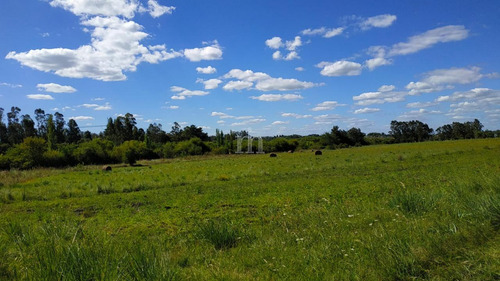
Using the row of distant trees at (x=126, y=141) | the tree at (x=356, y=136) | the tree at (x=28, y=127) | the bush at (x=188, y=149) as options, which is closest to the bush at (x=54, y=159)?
the row of distant trees at (x=126, y=141)

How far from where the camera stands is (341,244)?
531 cm

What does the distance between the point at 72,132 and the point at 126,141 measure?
51.0 metres

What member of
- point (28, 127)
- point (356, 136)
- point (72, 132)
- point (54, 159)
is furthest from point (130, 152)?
point (356, 136)

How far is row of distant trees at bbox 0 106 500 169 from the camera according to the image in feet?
211

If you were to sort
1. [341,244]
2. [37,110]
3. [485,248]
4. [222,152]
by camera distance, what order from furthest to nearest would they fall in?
[37,110]
[222,152]
[341,244]
[485,248]

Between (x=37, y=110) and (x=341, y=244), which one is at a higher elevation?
(x=37, y=110)

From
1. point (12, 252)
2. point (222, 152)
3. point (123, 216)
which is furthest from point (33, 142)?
point (12, 252)

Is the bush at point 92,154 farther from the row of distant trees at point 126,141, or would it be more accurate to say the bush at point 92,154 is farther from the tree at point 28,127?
the tree at point 28,127

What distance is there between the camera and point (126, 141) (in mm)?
86062

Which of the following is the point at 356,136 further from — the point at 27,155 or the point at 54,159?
the point at 27,155

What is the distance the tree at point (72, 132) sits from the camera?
11969 cm

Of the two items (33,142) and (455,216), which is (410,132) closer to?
(33,142)

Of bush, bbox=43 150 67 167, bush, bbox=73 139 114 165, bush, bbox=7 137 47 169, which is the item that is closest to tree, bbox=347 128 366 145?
bush, bbox=73 139 114 165

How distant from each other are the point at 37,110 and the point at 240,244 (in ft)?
459
